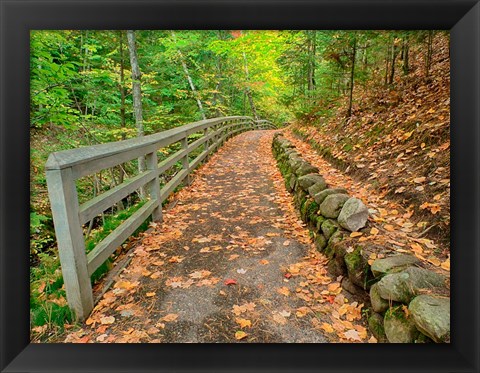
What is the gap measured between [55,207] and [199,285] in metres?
1.33

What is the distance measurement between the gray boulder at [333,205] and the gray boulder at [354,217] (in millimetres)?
233

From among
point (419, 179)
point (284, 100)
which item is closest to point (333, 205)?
point (419, 179)

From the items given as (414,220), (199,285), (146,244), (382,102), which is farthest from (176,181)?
(382,102)

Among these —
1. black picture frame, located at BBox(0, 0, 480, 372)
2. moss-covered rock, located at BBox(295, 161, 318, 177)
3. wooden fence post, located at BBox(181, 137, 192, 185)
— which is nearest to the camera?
black picture frame, located at BBox(0, 0, 480, 372)

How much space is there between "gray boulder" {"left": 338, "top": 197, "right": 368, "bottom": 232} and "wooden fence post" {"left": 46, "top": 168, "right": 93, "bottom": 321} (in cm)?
228

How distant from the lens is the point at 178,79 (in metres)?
12.6

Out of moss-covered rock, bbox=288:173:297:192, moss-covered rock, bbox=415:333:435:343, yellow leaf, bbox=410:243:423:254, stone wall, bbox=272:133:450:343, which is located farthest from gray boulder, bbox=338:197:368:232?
moss-covered rock, bbox=288:173:297:192

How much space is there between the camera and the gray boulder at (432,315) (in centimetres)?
138

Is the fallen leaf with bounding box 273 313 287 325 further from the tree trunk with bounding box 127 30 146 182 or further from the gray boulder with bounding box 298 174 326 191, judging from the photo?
the tree trunk with bounding box 127 30 146 182

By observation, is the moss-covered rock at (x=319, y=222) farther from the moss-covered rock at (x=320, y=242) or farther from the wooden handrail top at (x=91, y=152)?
the wooden handrail top at (x=91, y=152)

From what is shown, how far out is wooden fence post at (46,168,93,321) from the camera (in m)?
1.85

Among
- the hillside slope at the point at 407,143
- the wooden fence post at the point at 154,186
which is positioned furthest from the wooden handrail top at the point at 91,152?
the hillside slope at the point at 407,143

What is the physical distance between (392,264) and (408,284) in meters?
0.23
